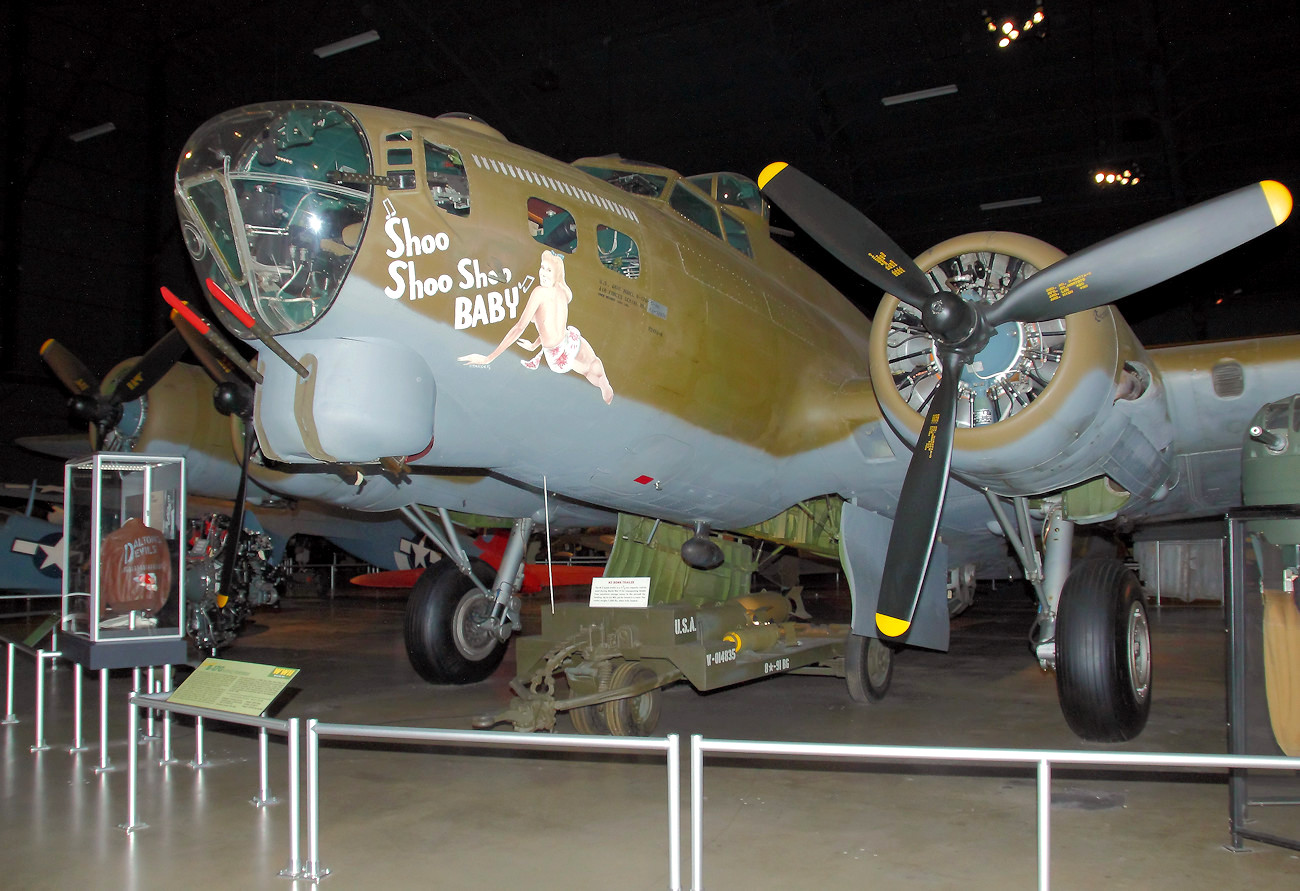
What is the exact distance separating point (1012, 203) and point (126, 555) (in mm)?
18063

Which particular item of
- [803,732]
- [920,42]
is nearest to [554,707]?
[803,732]

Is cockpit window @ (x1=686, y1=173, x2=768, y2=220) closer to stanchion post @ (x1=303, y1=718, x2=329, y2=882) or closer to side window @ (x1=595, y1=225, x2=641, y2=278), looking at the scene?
side window @ (x1=595, y1=225, x2=641, y2=278)

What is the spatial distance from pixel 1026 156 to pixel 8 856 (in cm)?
1777

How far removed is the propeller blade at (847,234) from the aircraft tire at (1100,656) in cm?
234

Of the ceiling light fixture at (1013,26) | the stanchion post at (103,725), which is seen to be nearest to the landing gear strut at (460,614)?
the stanchion post at (103,725)

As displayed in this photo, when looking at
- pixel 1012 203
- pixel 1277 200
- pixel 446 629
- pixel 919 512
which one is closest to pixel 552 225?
pixel 919 512

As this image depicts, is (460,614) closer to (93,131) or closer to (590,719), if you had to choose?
(590,719)

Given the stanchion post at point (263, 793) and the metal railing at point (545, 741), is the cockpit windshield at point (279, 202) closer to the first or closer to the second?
the metal railing at point (545, 741)

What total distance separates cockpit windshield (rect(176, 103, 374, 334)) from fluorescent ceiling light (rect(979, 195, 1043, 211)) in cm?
1764

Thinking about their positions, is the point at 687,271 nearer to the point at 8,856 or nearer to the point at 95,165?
the point at 8,856

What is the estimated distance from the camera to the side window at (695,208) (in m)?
6.62

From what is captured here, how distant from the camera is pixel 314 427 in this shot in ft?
14.4

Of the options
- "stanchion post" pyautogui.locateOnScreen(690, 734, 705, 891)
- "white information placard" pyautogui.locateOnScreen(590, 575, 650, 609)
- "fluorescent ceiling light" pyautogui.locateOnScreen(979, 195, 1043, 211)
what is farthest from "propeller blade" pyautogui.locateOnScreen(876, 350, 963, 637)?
"fluorescent ceiling light" pyautogui.locateOnScreen(979, 195, 1043, 211)

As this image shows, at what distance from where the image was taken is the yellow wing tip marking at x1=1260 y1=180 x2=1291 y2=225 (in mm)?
4734
